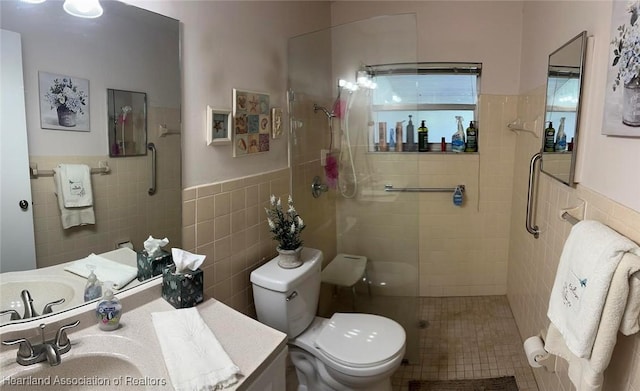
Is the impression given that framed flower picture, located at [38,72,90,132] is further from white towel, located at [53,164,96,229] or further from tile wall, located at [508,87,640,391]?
tile wall, located at [508,87,640,391]

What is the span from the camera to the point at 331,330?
192 cm

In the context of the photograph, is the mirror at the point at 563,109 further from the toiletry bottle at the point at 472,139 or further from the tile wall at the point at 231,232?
the tile wall at the point at 231,232

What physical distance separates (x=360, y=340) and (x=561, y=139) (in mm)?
1384

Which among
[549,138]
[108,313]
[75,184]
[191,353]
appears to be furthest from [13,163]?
[549,138]

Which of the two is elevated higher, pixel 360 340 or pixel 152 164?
pixel 152 164

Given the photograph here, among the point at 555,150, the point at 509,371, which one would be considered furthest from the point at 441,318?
the point at 555,150

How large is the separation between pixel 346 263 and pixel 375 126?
94 centimetres

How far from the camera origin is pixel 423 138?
2965 millimetres

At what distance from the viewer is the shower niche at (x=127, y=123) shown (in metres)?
1.33

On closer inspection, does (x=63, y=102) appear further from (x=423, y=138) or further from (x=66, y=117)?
(x=423, y=138)

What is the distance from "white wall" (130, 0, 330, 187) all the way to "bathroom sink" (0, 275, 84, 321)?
56 centimetres

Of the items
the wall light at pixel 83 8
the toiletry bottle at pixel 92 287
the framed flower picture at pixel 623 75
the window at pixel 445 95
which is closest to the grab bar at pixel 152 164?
the toiletry bottle at pixel 92 287

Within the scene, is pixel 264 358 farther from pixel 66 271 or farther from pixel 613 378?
pixel 613 378

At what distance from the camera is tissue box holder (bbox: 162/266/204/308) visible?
1.40 meters
